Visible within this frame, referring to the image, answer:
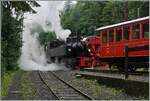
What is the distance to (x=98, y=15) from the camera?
6066 centimetres

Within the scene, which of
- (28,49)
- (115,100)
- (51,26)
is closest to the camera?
(115,100)

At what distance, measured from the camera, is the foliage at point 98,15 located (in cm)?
5394

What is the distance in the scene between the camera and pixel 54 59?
42625 millimetres

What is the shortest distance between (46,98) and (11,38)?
1309 centimetres

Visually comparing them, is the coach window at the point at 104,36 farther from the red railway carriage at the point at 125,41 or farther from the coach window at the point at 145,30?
the coach window at the point at 145,30

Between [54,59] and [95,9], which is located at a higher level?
[95,9]

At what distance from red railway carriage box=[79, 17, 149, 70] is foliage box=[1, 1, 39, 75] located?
4076mm

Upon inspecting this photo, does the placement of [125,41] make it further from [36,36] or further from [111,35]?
[36,36]

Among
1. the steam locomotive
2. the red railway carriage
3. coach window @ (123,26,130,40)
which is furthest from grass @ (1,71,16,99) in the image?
coach window @ (123,26,130,40)

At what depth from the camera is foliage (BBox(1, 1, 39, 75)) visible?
22.3 meters

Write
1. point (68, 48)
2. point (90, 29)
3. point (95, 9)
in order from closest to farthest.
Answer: point (68, 48) → point (90, 29) → point (95, 9)

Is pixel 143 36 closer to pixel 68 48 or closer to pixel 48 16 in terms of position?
pixel 68 48

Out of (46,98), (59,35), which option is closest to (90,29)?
(59,35)

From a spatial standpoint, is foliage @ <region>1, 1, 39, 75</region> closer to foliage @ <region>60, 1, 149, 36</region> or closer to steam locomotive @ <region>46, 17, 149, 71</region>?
steam locomotive @ <region>46, 17, 149, 71</region>
